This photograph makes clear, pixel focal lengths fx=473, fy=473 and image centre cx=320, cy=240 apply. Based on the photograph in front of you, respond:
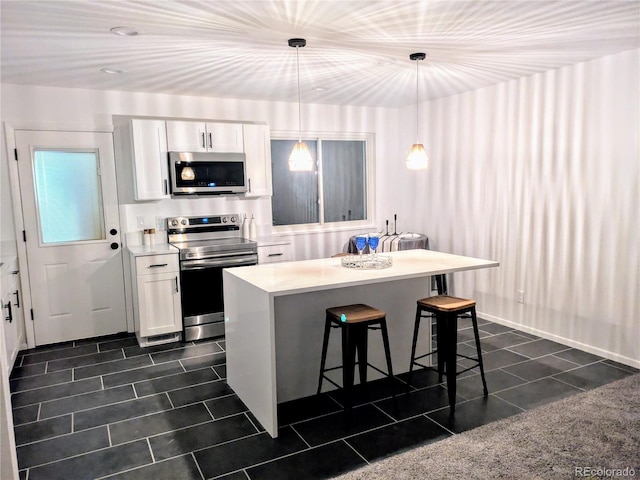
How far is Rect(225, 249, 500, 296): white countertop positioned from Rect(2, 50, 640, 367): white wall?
1.17 metres

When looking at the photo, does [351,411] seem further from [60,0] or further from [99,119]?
[99,119]

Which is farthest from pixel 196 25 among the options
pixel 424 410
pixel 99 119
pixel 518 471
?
pixel 518 471

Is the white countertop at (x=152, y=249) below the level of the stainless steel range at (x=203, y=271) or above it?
above

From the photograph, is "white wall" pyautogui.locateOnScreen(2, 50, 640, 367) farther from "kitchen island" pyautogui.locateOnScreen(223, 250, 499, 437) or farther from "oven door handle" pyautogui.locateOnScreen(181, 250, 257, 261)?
"kitchen island" pyautogui.locateOnScreen(223, 250, 499, 437)

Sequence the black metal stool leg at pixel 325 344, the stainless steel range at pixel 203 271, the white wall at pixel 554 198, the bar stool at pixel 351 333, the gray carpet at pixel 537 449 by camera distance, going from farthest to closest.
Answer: the stainless steel range at pixel 203 271
the white wall at pixel 554 198
the black metal stool leg at pixel 325 344
the bar stool at pixel 351 333
the gray carpet at pixel 537 449

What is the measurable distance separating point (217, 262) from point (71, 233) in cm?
143

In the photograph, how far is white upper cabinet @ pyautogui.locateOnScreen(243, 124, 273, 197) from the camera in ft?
16.4

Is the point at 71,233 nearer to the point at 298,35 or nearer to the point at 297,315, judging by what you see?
the point at 297,315

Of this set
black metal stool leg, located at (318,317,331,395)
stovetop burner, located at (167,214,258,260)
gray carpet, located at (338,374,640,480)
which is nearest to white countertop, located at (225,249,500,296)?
black metal stool leg, located at (318,317,331,395)

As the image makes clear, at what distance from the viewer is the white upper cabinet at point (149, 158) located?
4426mm

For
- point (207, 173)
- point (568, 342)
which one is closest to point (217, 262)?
point (207, 173)

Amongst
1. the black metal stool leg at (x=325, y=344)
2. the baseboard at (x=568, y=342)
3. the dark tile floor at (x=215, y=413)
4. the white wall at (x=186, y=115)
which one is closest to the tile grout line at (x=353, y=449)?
the dark tile floor at (x=215, y=413)

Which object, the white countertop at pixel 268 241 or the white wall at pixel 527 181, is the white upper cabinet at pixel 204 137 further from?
the white countertop at pixel 268 241

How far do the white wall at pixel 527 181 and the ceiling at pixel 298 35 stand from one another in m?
0.26
